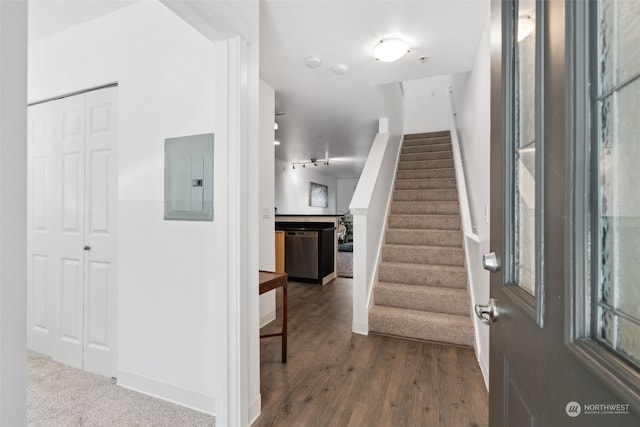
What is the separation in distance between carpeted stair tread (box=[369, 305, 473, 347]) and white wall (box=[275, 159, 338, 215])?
5313 millimetres

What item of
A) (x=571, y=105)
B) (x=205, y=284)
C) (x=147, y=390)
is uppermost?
(x=571, y=105)

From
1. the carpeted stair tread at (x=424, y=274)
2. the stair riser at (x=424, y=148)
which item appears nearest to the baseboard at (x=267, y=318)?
the carpeted stair tread at (x=424, y=274)

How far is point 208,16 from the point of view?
4.47 ft

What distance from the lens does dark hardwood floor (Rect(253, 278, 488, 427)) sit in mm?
1681

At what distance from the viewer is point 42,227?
238 centimetres

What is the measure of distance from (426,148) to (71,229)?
17.2 feet

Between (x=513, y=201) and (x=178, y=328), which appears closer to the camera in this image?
(x=513, y=201)

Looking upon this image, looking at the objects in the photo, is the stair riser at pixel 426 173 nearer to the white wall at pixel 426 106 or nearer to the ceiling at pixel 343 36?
the ceiling at pixel 343 36

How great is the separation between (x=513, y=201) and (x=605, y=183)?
0.31 meters

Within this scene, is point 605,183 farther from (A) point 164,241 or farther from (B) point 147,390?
(B) point 147,390

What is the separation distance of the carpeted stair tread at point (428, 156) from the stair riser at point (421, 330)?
Answer: 10.7ft

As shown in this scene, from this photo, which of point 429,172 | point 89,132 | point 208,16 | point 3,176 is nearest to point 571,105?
point 3,176

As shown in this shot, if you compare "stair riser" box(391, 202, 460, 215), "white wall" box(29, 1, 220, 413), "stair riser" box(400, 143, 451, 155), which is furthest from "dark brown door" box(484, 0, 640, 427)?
"stair riser" box(400, 143, 451, 155)

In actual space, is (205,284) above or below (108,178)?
below
